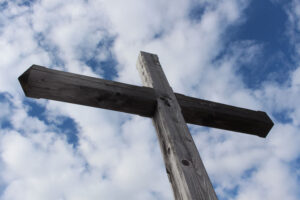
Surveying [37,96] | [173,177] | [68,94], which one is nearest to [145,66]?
[68,94]

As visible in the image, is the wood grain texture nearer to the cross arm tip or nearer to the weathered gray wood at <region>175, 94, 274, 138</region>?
the cross arm tip

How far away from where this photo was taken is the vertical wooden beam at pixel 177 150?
1.41 m

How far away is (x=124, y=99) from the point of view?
199 centimetres

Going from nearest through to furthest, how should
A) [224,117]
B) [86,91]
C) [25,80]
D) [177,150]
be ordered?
[177,150], [25,80], [86,91], [224,117]

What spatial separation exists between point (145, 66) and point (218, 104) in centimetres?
80

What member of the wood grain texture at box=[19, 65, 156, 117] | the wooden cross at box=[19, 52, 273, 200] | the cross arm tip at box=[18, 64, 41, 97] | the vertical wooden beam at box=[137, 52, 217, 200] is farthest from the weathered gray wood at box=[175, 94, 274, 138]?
the cross arm tip at box=[18, 64, 41, 97]

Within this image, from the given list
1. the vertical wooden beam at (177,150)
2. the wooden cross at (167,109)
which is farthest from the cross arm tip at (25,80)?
the vertical wooden beam at (177,150)

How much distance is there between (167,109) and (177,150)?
0.45 m

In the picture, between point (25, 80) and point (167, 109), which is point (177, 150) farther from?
point (25, 80)

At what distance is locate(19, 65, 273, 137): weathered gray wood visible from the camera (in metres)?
1.82

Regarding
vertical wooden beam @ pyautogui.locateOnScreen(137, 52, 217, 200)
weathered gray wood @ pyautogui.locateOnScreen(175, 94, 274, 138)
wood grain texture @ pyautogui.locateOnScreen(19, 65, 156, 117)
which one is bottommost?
vertical wooden beam @ pyautogui.locateOnScreen(137, 52, 217, 200)

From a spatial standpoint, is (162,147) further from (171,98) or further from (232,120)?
(232,120)

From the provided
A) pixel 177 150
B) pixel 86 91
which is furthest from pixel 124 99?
pixel 177 150

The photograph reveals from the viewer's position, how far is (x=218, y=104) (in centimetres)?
235
